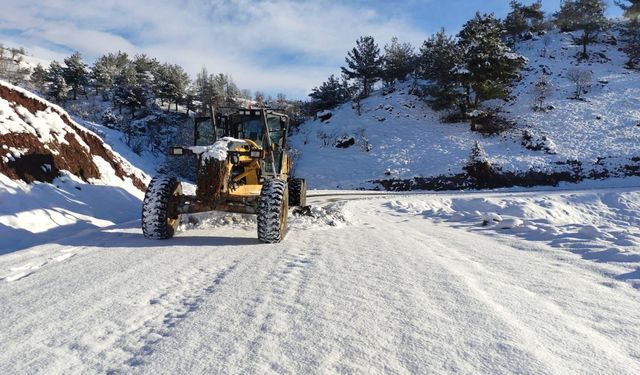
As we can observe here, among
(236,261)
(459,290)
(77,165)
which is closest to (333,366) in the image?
(459,290)

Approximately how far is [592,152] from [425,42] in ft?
85.2

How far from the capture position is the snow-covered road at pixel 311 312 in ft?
7.07

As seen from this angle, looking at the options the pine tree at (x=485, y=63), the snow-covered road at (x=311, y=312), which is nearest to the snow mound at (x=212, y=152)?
the snow-covered road at (x=311, y=312)

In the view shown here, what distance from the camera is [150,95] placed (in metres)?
52.8

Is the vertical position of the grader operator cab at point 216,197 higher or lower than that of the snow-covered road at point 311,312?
higher

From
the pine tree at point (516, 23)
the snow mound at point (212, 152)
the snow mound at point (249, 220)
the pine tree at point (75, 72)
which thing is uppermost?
the pine tree at point (516, 23)

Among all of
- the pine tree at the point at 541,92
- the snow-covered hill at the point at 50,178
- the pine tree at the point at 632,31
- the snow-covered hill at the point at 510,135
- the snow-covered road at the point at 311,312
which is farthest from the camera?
the pine tree at the point at 632,31

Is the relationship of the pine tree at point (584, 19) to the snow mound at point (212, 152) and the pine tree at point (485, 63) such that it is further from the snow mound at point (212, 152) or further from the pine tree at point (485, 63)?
the snow mound at point (212, 152)

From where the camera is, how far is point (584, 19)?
4784 cm

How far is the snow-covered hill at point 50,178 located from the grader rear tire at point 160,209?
164 centimetres

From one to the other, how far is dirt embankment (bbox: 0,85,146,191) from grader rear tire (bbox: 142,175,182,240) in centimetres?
356

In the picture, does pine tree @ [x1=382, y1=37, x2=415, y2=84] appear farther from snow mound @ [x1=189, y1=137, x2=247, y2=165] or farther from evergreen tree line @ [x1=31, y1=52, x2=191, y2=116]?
snow mound @ [x1=189, y1=137, x2=247, y2=165]

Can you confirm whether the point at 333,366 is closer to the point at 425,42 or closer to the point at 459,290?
the point at 459,290

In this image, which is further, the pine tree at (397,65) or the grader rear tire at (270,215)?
the pine tree at (397,65)
